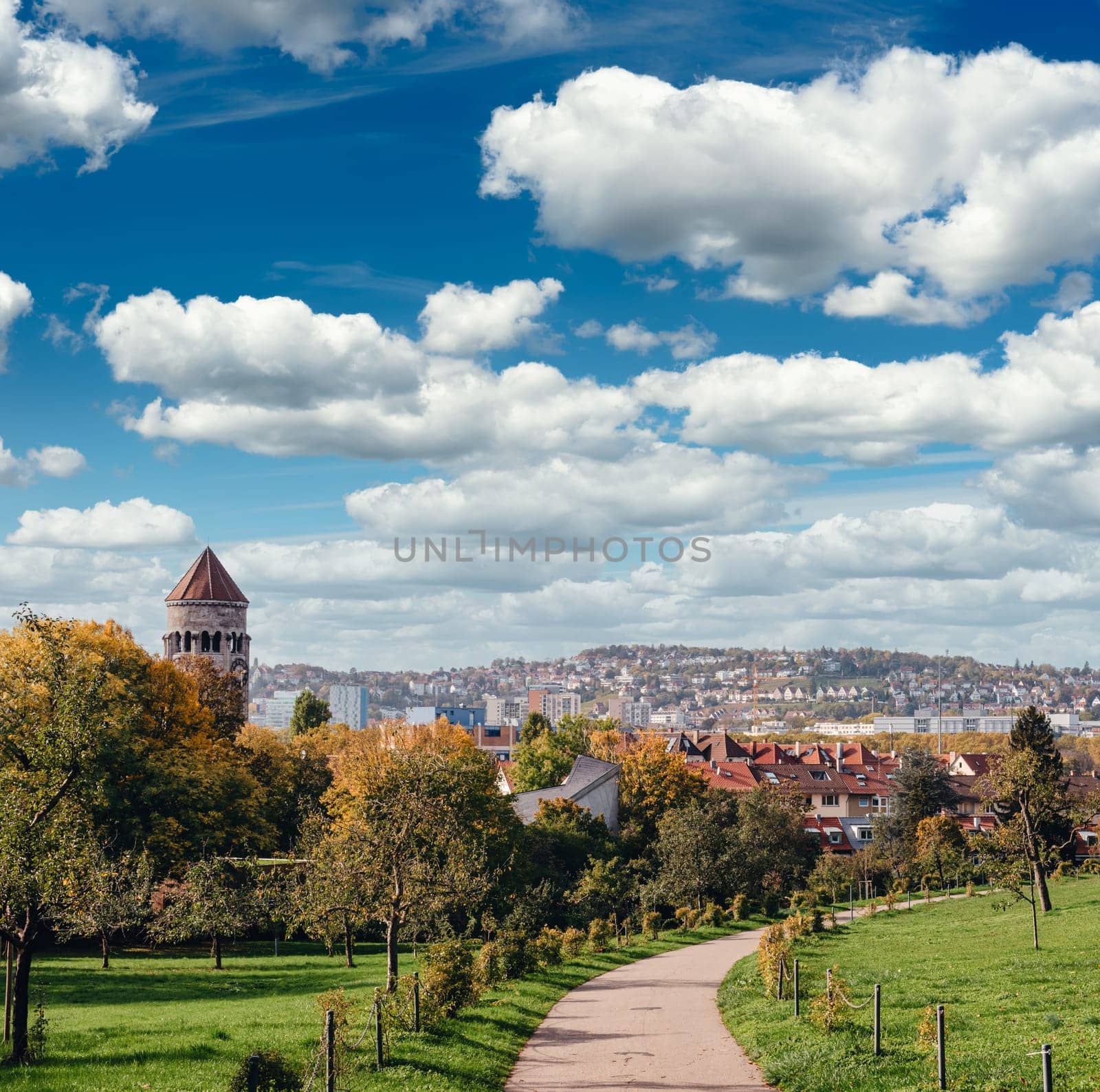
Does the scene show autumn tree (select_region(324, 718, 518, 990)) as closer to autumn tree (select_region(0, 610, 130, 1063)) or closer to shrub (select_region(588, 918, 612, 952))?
autumn tree (select_region(0, 610, 130, 1063))

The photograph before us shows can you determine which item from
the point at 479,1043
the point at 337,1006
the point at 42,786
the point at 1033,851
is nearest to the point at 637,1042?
the point at 479,1043

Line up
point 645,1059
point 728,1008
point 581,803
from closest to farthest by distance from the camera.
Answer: point 645,1059
point 728,1008
point 581,803

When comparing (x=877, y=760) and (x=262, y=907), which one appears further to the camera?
(x=877, y=760)

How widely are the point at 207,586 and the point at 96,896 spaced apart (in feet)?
272

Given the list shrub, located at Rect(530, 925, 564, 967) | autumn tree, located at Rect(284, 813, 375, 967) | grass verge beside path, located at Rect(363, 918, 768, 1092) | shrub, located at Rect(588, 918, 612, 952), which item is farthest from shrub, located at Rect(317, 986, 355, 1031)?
shrub, located at Rect(588, 918, 612, 952)

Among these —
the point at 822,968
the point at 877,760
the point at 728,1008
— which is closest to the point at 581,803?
the point at 822,968

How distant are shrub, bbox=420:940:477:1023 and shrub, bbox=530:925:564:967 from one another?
8914 millimetres

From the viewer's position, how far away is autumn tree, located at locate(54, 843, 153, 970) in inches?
770

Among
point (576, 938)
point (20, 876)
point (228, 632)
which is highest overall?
point (228, 632)

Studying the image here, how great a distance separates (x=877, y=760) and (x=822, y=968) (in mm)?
111600

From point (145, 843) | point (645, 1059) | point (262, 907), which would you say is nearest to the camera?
point (645, 1059)

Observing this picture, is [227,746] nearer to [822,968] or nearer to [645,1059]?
[822,968]

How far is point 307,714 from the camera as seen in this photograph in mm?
109625

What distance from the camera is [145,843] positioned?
42.8 m
